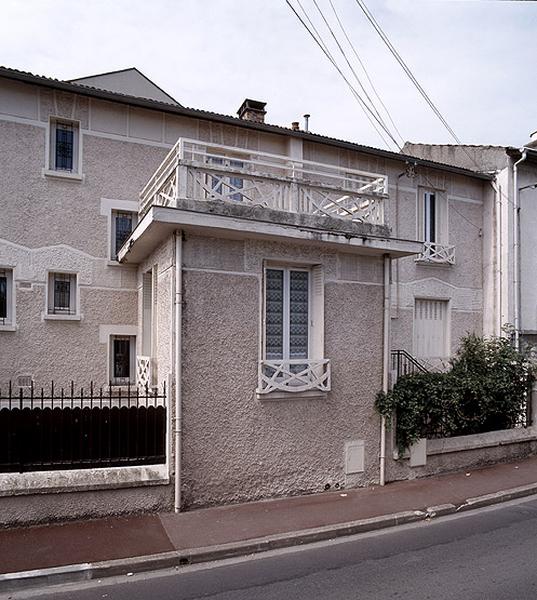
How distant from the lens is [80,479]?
21.1ft

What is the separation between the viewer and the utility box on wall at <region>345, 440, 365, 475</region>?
8.09 metres

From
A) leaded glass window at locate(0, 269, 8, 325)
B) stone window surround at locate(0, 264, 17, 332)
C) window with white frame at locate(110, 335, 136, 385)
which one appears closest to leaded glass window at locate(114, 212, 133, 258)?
window with white frame at locate(110, 335, 136, 385)

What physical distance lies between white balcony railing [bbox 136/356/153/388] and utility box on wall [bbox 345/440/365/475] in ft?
10.8

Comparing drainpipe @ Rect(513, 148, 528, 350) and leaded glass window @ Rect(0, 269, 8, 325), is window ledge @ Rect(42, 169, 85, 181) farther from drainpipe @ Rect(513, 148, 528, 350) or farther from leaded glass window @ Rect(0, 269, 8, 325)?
drainpipe @ Rect(513, 148, 528, 350)

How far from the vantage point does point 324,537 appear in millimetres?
6375

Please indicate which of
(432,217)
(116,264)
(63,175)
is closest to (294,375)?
(116,264)

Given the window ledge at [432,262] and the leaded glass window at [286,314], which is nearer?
the leaded glass window at [286,314]

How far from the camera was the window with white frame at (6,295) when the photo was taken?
31.0 feet

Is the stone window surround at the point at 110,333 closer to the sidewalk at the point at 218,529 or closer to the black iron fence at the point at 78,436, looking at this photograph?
the black iron fence at the point at 78,436

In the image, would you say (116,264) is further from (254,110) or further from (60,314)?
(254,110)

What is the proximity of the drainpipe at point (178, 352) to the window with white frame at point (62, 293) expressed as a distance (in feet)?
12.5

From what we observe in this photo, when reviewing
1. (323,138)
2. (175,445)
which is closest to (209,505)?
(175,445)

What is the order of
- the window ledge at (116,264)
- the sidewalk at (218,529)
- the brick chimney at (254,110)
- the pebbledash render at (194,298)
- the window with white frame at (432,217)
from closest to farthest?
the sidewalk at (218,529), the pebbledash render at (194,298), the window ledge at (116,264), the brick chimney at (254,110), the window with white frame at (432,217)

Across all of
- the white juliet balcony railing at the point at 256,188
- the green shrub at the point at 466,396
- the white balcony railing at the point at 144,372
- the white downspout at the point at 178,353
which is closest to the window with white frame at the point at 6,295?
the white balcony railing at the point at 144,372
